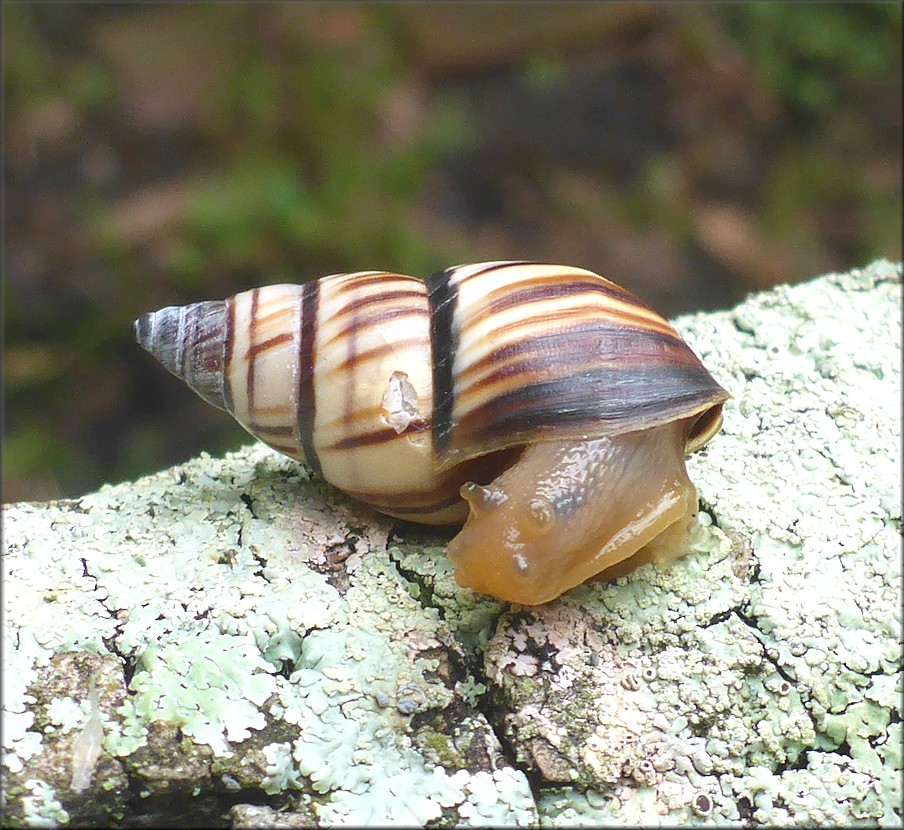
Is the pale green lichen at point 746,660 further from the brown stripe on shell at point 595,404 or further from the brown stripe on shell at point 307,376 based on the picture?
the brown stripe on shell at point 307,376

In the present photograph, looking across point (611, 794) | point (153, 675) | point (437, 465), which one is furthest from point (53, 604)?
point (611, 794)

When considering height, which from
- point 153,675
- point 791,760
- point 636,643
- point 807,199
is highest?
point 153,675

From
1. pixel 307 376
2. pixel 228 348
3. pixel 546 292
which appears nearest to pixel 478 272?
pixel 546 292

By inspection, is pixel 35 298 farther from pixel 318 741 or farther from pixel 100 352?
pixel 318 741

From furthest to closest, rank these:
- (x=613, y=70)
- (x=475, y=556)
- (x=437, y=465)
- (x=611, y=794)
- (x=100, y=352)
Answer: (x=613, y=70), (x=100, y=352), (x=437, y=465), (x=475, y=556), (x=611, y=794)

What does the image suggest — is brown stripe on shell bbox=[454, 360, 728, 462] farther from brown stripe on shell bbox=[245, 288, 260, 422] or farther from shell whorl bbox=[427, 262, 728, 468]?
brown stripe on shell bbox=[245, 288, 260, 422]

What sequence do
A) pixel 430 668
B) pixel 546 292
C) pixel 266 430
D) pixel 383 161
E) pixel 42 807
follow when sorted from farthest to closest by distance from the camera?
A: 1. pixel 383 161
2. pixel 266 430
3. pixel 546 292
4. pixel 430 668
5. pixel 42 807

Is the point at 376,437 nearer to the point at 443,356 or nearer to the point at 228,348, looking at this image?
the point at 443,356
